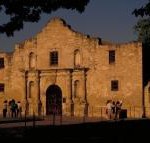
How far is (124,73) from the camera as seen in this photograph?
4572cm

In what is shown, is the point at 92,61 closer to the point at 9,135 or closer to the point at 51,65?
the point at 51,65

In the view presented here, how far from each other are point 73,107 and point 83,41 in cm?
610

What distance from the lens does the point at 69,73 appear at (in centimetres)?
4759

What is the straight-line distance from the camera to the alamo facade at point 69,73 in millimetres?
45406

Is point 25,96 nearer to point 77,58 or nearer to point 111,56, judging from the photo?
point 77,58

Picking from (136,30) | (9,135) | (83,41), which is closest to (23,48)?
(83,41)

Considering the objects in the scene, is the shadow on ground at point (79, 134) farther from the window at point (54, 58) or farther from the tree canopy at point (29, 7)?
the window at point (54, 58)

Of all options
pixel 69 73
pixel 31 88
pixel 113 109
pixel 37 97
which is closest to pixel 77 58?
pixel 69 73

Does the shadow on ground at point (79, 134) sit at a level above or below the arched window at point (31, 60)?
below

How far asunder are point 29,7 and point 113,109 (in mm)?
25135

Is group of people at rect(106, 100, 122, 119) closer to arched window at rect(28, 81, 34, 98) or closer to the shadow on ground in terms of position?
arched window at rect(28, 81, 34, 98)

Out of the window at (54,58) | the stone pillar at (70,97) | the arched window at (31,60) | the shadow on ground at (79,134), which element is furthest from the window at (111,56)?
the shadow on ground at (79,134)

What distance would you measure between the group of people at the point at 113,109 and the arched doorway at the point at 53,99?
6309mm

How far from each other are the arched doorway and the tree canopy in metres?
29.6
